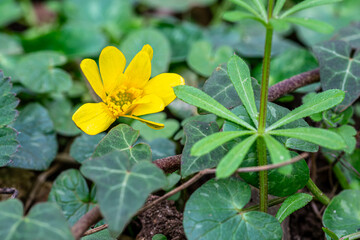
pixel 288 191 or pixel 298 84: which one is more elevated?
pixel 298 84

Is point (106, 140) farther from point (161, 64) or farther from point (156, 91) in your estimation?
point (161, 64)

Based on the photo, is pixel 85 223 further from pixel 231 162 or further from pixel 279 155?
pixel 279 155

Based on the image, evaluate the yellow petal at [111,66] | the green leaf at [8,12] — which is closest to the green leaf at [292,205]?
the yellow petal at [111,66]

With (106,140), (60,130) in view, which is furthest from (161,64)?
(106,140)

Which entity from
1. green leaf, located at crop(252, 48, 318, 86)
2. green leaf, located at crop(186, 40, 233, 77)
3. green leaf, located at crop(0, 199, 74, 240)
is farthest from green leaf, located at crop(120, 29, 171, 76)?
green leaf, located at crop(0, 199, 74, 240)

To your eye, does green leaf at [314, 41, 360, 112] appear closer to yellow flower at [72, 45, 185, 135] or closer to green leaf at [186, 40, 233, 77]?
green leaf at [186, 40, 233, 77]
